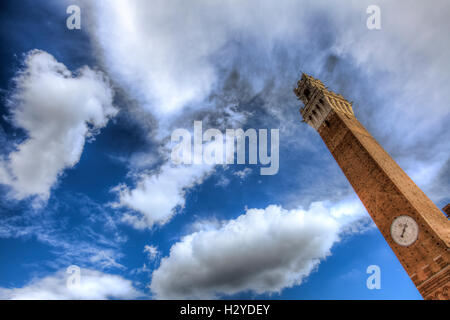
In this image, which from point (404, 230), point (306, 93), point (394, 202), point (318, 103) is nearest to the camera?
point (404, 230)

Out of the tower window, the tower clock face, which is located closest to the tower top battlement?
the tower window

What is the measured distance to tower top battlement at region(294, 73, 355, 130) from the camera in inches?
1474

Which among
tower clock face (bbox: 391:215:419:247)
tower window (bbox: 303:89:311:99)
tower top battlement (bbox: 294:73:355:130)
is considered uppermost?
tower window (bbox: 303:89:311:99)

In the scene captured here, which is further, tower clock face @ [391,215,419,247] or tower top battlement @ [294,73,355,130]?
tower top battlement @ [294,73,355,130]

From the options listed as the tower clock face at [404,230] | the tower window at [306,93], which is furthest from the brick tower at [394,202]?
the tower window at [306,93]

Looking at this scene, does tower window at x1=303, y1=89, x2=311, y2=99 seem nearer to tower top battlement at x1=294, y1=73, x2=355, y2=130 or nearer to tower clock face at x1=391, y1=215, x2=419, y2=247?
tower top battlement at x1=294, y1=73, x2=355, y2=130

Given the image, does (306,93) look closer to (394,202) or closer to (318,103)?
(318,103)

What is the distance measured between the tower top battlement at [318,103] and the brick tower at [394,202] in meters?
0.23

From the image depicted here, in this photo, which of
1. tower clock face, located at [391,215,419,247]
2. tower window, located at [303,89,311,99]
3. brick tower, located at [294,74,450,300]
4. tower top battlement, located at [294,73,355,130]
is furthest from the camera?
tower window, located at [303,89,311,99]

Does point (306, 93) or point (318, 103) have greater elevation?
point (306, 93)

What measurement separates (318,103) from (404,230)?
22826 millimetres

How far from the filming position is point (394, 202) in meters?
23.8

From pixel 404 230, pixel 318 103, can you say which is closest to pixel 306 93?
pixel 318 103
